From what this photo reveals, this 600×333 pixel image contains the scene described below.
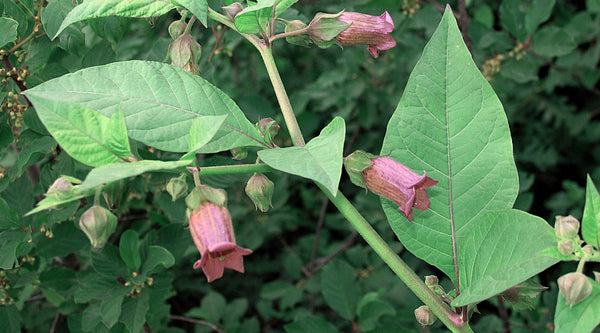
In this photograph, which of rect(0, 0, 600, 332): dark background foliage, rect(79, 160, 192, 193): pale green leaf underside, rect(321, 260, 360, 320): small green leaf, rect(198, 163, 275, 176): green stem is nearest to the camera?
rect(79, 160, 192, 193): pale green leaf underside

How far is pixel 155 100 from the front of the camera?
102 cm

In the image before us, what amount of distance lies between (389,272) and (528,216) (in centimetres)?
163

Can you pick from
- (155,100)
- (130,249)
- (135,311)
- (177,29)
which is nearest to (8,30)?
(177,29)

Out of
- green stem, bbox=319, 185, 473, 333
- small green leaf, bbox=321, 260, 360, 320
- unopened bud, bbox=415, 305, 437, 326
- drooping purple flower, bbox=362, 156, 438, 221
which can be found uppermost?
drooping purple flower, bbox=362, 156, 438, 221

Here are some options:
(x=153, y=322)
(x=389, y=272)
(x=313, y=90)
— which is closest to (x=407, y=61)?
(x=313, y=90)

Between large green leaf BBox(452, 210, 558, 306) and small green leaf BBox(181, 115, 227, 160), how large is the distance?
458 millimetres

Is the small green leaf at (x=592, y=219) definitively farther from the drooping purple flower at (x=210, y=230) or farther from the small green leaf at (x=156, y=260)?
the small green leaf at (x=156, y=260)

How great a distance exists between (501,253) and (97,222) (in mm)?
634

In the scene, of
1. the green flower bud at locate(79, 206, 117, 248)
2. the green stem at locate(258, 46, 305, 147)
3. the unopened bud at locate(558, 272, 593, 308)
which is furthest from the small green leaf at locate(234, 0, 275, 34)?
the unopened bud at locate(558, 272, 593, 308)

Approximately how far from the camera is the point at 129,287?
1596 millimetres

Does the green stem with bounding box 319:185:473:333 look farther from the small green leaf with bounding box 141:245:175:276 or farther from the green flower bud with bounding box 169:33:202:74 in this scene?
the small green leaf with bounding box 141:245:175:276

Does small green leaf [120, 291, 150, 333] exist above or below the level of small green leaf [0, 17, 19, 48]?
below

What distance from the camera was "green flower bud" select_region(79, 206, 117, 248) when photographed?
3.21 feet

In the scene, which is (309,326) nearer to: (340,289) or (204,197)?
(340,289)
